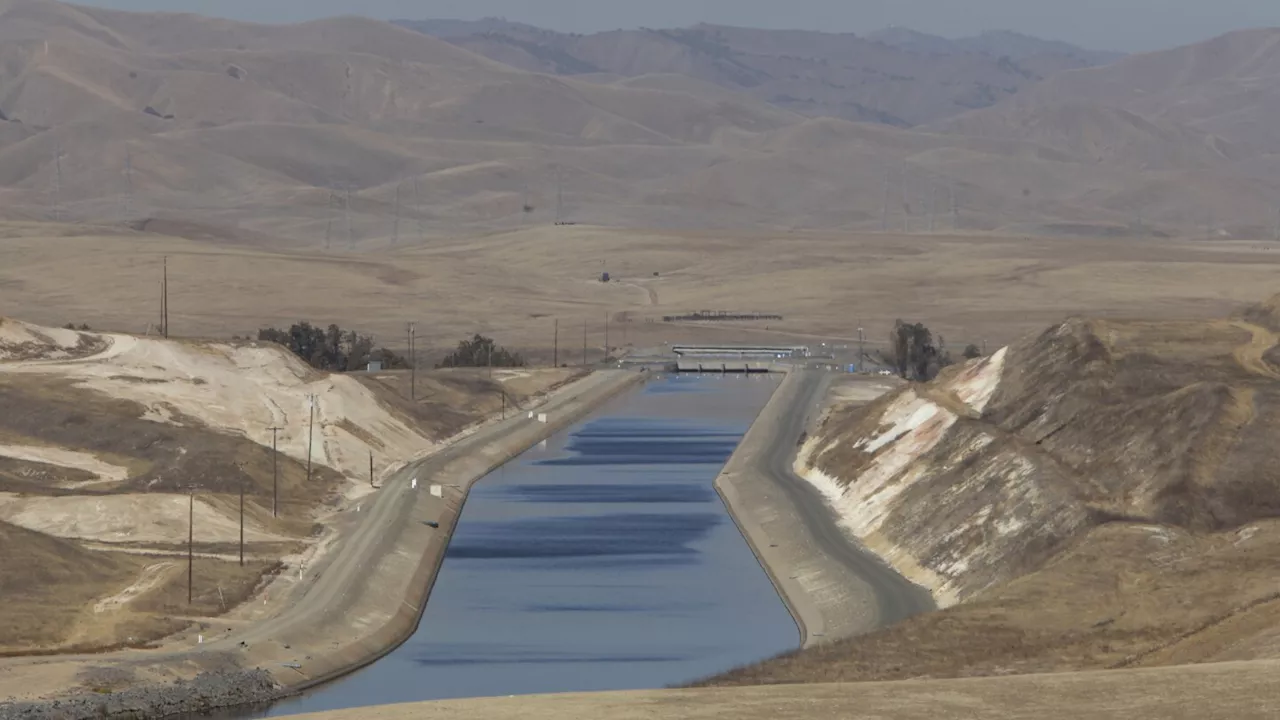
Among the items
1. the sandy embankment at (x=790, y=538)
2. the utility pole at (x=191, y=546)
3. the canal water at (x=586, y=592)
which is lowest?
the canal water at (x=586, y=592)

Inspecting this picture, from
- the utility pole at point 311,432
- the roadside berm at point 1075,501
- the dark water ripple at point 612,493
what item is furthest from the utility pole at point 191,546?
the roadside berm at point 1075,501

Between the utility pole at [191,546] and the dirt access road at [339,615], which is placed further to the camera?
the utility pole at [191,546]

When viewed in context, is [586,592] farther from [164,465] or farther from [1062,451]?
[164,465]

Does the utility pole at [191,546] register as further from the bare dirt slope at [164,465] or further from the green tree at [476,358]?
the green tree at [476,358]

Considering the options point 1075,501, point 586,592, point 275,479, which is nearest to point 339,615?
point 586,592

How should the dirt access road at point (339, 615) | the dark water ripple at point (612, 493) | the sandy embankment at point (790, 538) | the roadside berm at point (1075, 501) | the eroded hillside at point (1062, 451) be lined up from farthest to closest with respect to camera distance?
the dark water ripple at point (612, 493) → the eroded hillside at point (1062, 451) → the sandy embankment at point (790, 538) → the roadside berm at point (1075, 501) → the dirt access road at point (339, 615)

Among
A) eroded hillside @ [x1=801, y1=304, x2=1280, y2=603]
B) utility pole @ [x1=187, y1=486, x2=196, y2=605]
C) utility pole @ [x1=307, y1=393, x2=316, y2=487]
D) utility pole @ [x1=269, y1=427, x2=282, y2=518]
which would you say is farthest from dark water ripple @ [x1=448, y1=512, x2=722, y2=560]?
utility pole @ [x1=307, y1=393, x2=316, y2=487]

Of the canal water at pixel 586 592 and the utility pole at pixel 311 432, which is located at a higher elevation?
the utility pole at pixel 311 432
